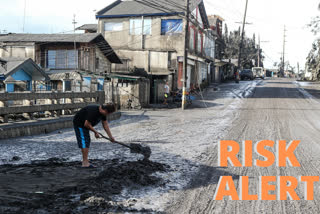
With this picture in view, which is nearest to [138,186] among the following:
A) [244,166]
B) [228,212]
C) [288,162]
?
[228,212]

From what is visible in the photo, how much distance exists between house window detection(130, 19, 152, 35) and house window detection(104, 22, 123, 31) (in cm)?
133

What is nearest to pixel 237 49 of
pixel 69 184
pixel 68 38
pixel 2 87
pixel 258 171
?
pixel 68 38

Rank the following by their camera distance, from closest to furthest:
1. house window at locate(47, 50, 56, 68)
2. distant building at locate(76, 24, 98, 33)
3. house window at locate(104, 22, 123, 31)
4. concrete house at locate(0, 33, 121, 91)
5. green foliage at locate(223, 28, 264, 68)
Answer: concrete house at locate(0, 33, 121, 91)
house window at locate(47, 50, 56, 68)
house window at locate(104, 22, 123, 31)
distant building at locate(76, 24, 98, 33)
green foliage at locate(223, 28, 264, 68)

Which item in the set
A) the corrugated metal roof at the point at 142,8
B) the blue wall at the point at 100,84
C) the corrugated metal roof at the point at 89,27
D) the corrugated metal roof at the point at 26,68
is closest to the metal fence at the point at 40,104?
the corrugated metal roof at the point at 26,68

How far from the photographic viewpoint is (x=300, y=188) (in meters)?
5.97

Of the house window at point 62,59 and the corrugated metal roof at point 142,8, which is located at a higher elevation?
the corrugated metal roof at point 142,8

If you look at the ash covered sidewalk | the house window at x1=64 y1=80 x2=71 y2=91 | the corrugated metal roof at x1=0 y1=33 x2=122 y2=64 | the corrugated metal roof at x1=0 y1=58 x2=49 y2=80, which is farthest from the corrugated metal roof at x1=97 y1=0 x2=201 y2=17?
the ash covered sidewalk

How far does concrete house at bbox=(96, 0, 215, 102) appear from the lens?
104 feet

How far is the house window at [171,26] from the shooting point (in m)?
32.3

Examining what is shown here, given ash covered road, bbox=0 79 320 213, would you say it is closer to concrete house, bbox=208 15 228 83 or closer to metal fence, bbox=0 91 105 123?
metal fence, bbox=0 91 105 123

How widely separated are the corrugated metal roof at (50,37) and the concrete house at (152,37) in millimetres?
4822

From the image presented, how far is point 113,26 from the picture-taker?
35.1 m

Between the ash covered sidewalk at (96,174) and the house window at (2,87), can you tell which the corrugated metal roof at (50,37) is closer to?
the house window at (2,87)

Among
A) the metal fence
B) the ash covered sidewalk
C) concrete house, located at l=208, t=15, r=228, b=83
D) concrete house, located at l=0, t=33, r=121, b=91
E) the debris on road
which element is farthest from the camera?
concrete house, located at l=208, t=15, r=228, b=83
